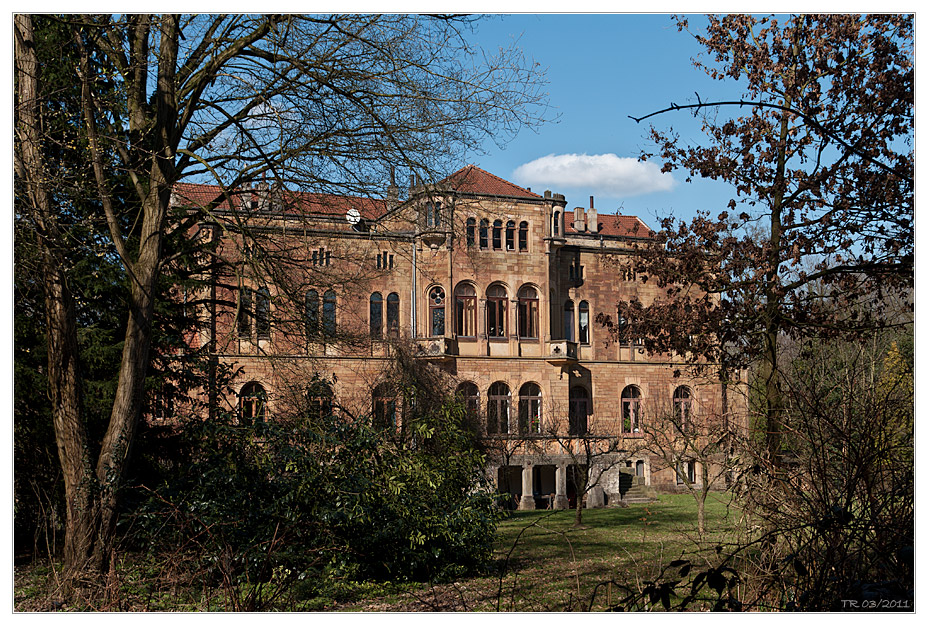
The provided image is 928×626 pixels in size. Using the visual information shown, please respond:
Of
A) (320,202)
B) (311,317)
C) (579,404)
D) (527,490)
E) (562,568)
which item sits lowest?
(527,490)

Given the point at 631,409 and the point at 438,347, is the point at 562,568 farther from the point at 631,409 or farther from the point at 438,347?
the point at 631,409

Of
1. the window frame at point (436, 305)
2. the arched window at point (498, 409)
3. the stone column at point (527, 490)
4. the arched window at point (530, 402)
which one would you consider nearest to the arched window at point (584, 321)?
the arched window at point (530, 402)

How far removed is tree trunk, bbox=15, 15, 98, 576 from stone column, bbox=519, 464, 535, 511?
2059 centimetres

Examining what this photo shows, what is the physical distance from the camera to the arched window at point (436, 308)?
100 feet

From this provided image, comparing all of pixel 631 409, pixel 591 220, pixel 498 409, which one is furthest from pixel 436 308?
pixel 591 220

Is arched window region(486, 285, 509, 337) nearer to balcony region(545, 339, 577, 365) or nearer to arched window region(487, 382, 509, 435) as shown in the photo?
balcony region(545, 339, 577, 365)

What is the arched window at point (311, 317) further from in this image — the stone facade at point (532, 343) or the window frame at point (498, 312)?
the window frame at point (498, 312)

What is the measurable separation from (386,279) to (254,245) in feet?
69.6

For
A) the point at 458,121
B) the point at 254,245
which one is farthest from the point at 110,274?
the point at 458,121

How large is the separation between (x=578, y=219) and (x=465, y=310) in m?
7.95

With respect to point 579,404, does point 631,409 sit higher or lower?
lower

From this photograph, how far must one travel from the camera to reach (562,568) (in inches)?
423

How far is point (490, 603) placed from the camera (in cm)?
738

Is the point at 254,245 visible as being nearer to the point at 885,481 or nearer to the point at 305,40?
the point at 305,40
